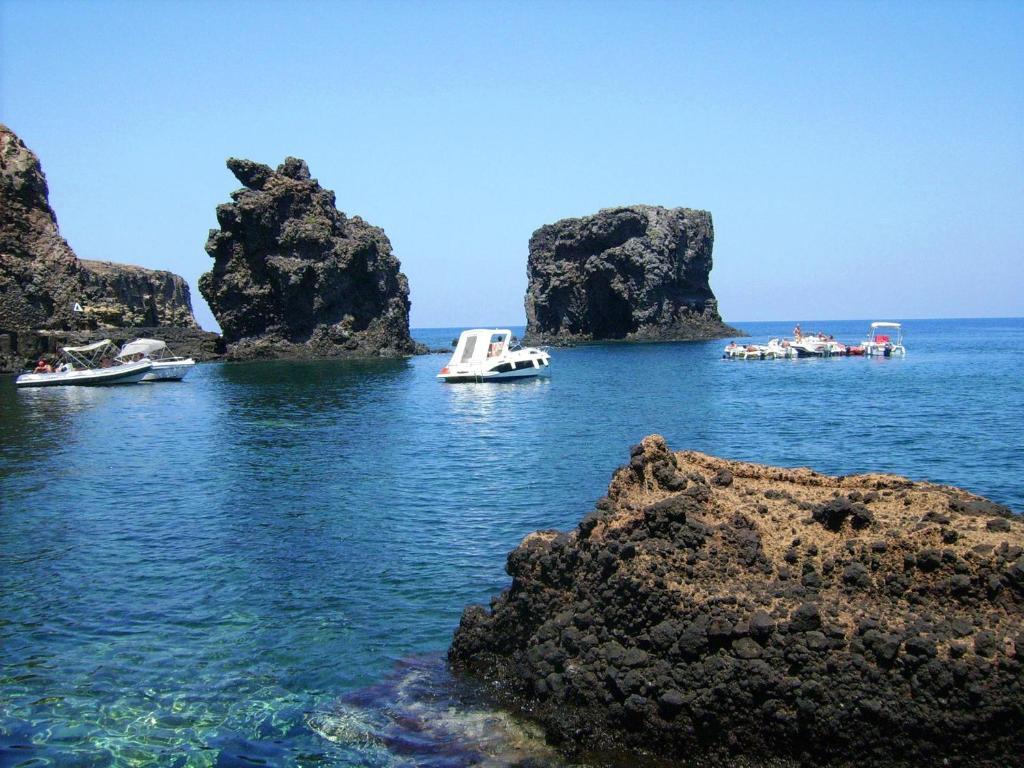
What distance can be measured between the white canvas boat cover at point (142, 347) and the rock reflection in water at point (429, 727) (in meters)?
67.3

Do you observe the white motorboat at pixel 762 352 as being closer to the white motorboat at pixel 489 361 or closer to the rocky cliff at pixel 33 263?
the white motorboat at pixel 489 361

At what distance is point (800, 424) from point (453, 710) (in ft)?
98.1

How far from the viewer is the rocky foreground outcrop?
762cm

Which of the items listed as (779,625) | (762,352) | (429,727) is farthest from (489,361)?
(779,625)

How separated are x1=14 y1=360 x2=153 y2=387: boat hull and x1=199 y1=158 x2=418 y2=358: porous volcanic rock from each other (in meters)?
29.5

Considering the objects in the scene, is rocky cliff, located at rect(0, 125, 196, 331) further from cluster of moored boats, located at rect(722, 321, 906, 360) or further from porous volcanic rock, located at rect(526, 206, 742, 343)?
porous volcanic rock, located at rect(526, 206, 742, 343)

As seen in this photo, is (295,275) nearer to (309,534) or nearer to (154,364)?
(154,364)

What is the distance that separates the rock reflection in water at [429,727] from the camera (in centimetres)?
915

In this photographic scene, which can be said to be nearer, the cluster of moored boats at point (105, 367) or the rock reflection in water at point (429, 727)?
the rock reflection in water at point (429, 727)

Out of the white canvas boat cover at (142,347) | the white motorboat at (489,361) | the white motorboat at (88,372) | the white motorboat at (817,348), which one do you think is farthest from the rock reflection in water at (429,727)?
the white motorboat at (817,348)

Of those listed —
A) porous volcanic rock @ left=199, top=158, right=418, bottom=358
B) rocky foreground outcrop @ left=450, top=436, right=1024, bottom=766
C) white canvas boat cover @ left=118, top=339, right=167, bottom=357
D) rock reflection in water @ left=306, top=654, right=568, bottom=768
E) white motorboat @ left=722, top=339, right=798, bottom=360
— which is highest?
porous volcanic rock @ left=199, top=158, right=418, bottom=358

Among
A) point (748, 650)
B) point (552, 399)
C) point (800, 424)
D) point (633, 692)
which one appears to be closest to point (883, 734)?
point (748, 650)

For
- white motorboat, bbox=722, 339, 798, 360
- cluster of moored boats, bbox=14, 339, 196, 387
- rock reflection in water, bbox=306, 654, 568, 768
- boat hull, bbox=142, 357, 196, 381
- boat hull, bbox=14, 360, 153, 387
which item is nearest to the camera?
rock reflection in water, bbox=306, 654, 568, 768

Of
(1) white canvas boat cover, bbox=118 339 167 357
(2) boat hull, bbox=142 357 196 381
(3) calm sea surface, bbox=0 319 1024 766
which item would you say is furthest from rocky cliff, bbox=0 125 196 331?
(3) calm sea surface, bbox=0 319 1024 766
